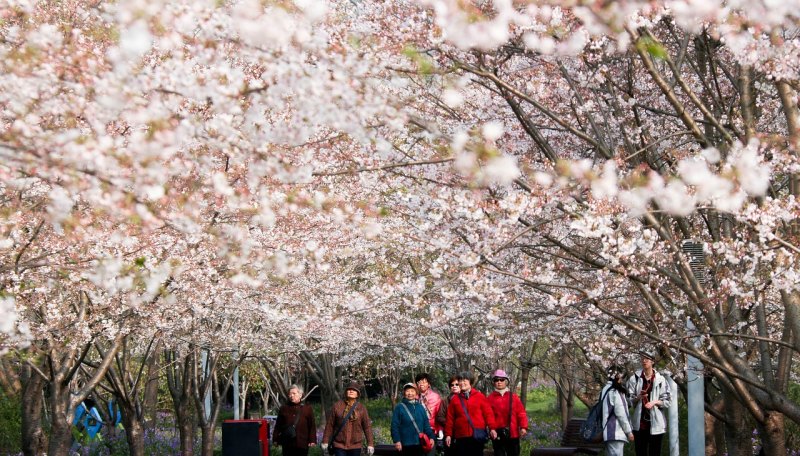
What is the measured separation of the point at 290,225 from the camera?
39.1 ft

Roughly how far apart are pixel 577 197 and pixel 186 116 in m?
3.84

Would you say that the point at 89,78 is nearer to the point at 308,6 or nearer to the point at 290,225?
the point at 308,6

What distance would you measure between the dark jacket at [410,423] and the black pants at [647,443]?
244 cm

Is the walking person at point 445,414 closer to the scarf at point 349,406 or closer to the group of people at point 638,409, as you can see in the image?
the scarf at point 349,406

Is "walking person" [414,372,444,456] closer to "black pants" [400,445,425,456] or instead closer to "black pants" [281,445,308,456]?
"black pants" [400,445,425,456]

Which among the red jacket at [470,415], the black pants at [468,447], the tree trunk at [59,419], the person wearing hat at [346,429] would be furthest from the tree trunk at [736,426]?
the tree trunk at [59,419]

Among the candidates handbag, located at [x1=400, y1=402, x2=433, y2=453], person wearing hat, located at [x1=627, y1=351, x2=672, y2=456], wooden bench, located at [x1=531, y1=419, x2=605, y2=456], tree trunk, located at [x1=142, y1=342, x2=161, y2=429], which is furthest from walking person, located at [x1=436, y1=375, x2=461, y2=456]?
tree trunk, located at [x1=142, y1=342, x2=161, y2=429]

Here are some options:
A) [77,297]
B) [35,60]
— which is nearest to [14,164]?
[35,60]

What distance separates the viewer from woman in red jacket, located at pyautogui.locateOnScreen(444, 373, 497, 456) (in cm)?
1127

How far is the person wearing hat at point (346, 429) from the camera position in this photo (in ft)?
37.3

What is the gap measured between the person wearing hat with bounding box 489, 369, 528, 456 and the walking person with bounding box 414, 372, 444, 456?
875 millimetres

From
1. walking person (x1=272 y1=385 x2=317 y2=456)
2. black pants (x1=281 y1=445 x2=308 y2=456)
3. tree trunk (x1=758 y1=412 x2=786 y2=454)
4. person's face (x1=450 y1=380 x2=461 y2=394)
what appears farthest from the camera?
black pants (x1=281 y1=445 x2=308 y2=456)

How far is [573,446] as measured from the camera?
17266 millimetres

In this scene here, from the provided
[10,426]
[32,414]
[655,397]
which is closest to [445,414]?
[655,397]
